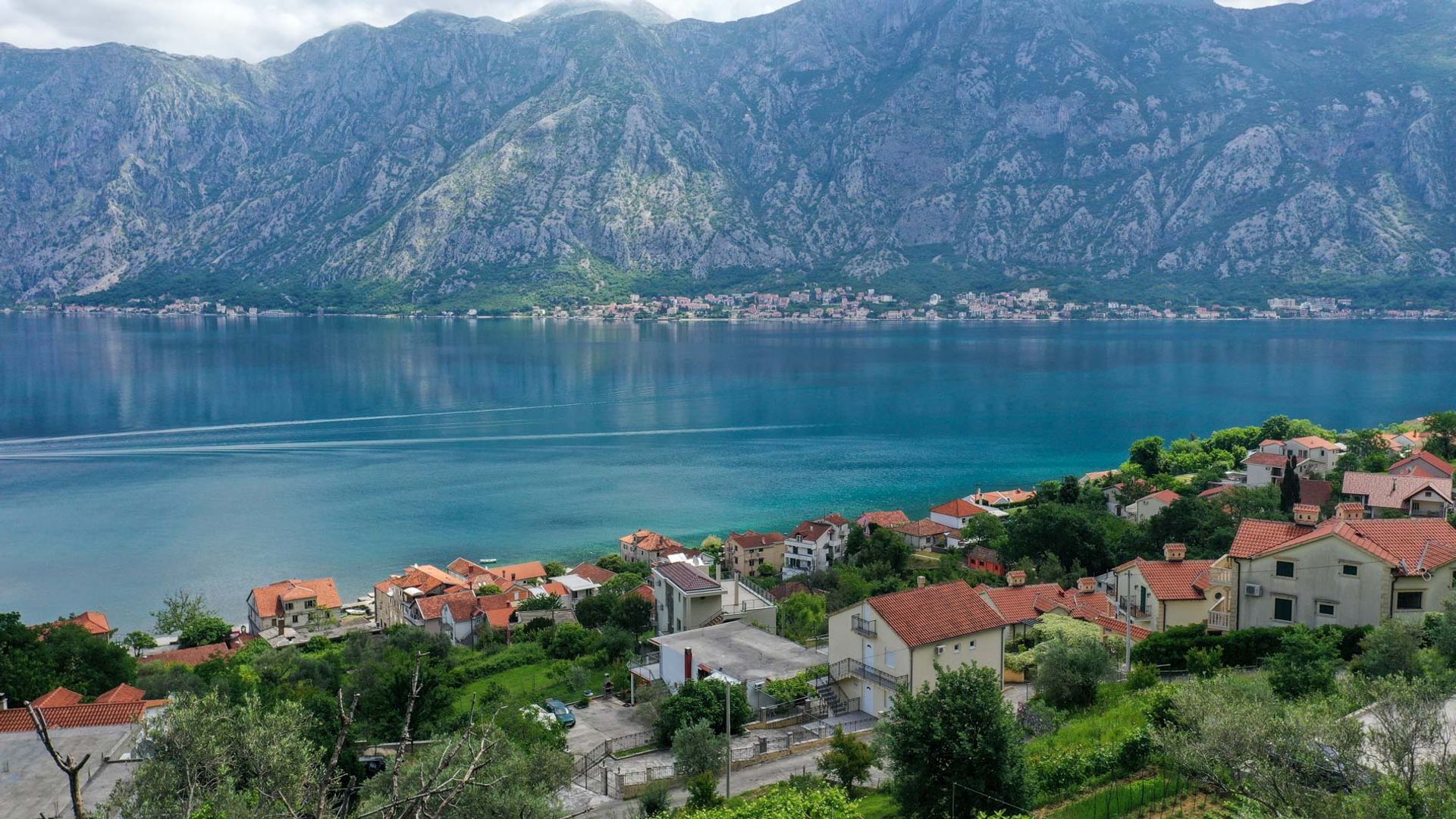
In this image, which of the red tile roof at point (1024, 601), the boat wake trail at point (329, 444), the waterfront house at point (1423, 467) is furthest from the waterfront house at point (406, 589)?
the waterfront house at point (1423, 467)

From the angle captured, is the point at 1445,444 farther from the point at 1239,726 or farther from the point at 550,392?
the point at 550,392

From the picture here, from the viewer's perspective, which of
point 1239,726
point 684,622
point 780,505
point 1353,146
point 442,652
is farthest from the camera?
point 1353,146

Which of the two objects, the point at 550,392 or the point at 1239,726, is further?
the point at 550,392

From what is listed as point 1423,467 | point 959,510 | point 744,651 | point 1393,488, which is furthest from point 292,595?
point 1423,467

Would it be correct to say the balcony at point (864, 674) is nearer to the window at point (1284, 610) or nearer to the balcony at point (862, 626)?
the balcony at point (862, 626)

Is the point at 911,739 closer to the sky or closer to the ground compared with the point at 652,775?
closer to the sky

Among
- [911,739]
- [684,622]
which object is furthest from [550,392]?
[911,739]

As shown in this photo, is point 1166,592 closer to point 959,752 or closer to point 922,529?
point 959,752
